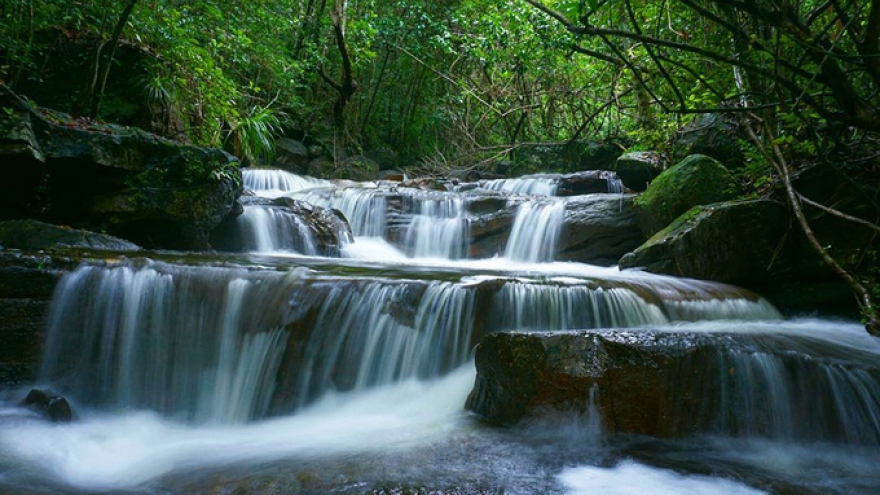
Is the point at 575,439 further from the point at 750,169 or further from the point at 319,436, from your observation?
the point at 750,169

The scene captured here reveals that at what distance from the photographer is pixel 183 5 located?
973 cm

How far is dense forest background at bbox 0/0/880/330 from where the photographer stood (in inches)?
120

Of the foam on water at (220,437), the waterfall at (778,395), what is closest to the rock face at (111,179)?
the foam on water at (220,437)

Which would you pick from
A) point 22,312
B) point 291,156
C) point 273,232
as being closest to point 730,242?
point 273,232

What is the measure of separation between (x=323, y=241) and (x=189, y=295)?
3925 mm

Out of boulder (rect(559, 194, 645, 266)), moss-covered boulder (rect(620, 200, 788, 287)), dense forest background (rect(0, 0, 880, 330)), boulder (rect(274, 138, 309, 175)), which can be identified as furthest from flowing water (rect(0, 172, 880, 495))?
boulder (rect(274, 138, 309, 175))

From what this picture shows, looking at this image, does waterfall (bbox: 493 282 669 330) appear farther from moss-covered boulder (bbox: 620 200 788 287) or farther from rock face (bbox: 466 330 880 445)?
moss-covered boulder (bbox: 620 200 788 287)

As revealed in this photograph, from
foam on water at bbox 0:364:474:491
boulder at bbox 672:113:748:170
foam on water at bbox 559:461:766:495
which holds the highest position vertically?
boulder at bbox 672:113:748:170

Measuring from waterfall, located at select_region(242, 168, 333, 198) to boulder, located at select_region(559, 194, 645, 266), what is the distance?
20.5 ft

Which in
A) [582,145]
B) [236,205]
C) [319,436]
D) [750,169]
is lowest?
[319,436]

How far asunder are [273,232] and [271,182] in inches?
157

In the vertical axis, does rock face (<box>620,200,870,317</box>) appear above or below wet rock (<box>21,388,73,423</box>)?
above

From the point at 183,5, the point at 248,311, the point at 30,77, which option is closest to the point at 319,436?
the point at 248,311

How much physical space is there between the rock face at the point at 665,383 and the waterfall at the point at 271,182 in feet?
30.1
